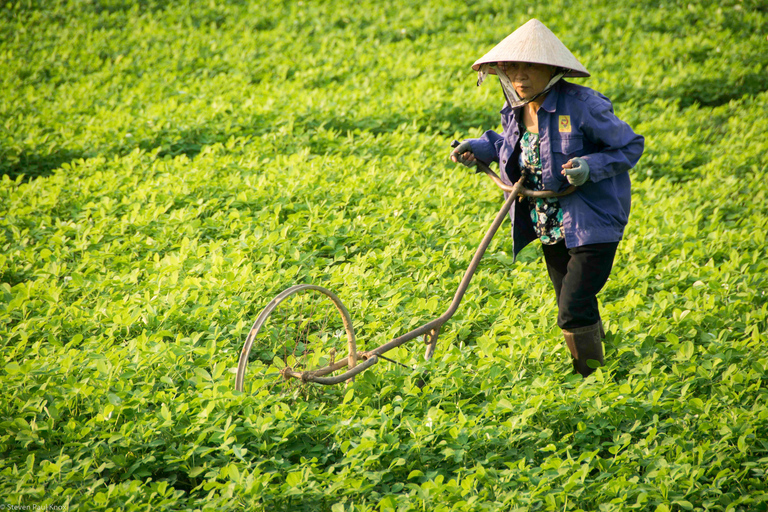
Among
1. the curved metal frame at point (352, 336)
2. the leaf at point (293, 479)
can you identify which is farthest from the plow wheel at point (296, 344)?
the leaf at point (293, 479)

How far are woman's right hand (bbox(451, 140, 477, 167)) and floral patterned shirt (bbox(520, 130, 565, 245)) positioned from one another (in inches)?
10.1

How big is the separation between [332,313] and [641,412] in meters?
1.71

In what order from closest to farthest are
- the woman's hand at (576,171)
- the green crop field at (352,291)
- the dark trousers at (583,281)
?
1. the green crop field at (352,291)
2. the woman's hand at (576,171)
3. the dark trousers at (583,281)

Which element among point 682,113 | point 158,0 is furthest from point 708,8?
point 158,0

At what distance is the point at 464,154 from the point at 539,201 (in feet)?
1.47

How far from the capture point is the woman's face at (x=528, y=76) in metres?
2.90

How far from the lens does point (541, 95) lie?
294cm

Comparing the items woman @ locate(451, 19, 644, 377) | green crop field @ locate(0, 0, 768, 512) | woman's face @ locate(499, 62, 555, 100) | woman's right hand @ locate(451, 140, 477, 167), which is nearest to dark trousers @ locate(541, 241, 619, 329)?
woman @ locate(451, 19, 644, 377)

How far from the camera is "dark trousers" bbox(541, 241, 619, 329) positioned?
2.97 m

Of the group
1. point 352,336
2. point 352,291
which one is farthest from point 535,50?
point 352,291

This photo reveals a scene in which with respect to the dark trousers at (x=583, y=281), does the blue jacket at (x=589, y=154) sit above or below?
above

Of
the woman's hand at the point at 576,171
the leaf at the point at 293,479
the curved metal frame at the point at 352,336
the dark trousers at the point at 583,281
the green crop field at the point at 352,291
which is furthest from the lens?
the dark trousers at the point at 583,281

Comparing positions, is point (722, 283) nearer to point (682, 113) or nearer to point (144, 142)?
point (682, 113)

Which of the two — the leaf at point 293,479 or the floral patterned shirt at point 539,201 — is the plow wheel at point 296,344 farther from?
the floral patterned shirt at point 539,201
